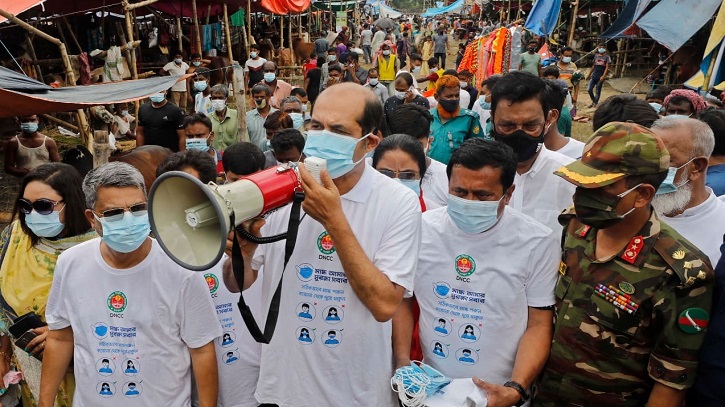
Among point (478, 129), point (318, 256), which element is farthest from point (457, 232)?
point (478, 129)

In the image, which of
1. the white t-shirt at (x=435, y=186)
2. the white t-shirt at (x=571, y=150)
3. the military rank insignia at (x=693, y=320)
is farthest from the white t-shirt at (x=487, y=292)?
the white t-shirt at (x=571, y=150)

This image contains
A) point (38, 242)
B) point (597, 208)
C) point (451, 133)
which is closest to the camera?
point (597, 208)

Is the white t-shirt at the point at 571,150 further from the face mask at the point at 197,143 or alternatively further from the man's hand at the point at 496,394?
the face mask at the point at 197,143

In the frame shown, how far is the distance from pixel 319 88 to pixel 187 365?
381 inches

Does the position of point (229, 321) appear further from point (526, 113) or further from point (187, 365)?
point (526, 113)

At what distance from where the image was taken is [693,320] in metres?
1.91

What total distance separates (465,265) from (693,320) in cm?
79

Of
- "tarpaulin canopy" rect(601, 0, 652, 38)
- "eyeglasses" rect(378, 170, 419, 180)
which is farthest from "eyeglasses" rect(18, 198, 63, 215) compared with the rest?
"tarpaulin canopy" rect(601, 0, 652, 38)

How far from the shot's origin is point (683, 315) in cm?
A: 191

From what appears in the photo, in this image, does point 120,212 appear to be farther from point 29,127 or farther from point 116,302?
point 29,127

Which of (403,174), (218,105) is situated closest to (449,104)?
(403,174)

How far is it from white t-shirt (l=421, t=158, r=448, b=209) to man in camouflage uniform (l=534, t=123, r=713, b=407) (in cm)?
156

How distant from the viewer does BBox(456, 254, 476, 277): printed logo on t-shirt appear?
2.23m

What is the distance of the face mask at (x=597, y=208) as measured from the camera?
2.03m
